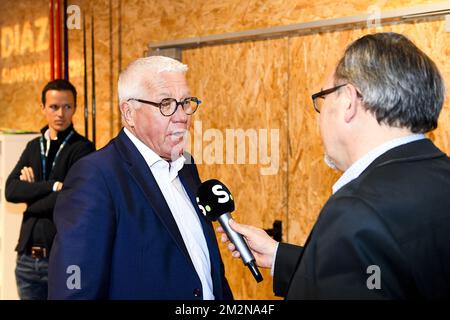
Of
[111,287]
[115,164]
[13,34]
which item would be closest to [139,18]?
[13,34]

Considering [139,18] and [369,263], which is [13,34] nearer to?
[139,18]

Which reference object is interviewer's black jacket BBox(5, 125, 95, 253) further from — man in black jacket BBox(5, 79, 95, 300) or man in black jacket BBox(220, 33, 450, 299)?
man in black jacket BBox(220, 33, 450, 299)

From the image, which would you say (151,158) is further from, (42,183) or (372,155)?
(42,183)

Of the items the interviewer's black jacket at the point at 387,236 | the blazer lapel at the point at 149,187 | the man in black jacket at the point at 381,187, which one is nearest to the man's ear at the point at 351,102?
the man in black jacket at the point at 381,187

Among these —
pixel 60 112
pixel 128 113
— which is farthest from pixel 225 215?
pixel 60 112

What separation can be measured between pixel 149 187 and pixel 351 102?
74 centimetres

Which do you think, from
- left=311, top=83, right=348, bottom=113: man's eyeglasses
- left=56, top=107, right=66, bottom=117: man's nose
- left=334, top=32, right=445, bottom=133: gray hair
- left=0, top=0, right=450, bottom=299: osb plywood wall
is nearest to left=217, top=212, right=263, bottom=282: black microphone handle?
left=311, top=83, right=348, bottom=113: man's eyeglasses

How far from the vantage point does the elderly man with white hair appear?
5.18ft

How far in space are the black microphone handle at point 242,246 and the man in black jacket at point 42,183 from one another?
5.56ft

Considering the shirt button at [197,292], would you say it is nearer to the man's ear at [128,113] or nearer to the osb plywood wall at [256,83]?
the man's ear at [128,113]

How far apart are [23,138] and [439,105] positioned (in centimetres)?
330

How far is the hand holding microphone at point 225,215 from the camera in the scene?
1.59 m

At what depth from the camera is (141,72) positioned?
6.30ft
